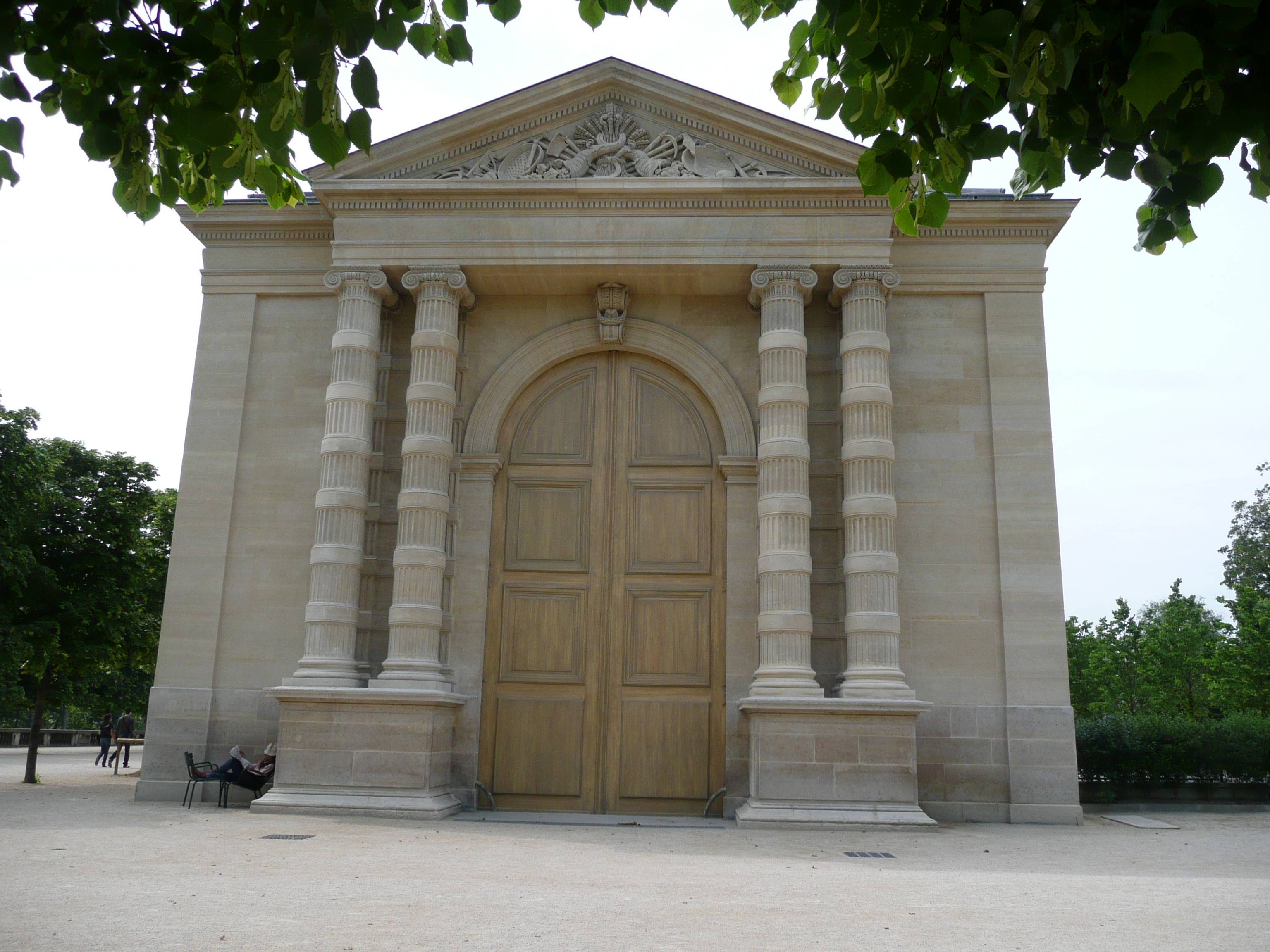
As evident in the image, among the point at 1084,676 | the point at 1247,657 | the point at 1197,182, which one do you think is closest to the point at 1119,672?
the point at 1084,676

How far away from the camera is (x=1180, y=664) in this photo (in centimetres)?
5097

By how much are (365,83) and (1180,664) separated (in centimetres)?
5379

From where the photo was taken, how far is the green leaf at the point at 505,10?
6.52 m

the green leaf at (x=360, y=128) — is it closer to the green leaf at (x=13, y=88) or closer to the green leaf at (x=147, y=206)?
the green leaf at (x=147, y=206)

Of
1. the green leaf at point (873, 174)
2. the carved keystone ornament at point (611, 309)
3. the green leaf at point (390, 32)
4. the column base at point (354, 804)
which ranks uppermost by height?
the carved keystone ornament at point (611, 309)

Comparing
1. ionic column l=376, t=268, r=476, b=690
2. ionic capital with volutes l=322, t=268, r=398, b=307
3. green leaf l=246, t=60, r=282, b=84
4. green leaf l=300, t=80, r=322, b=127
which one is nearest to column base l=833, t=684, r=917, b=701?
ionic column l=376, t=268, r=476, b=690

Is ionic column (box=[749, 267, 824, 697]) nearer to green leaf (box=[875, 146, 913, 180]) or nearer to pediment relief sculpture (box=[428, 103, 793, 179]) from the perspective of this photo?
pediment relief sculpture (box=[428, 103, 793, 179])

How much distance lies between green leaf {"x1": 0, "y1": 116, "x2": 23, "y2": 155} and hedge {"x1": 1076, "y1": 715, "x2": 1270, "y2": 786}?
19496 mm

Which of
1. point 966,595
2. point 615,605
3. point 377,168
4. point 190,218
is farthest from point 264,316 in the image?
point 966,595

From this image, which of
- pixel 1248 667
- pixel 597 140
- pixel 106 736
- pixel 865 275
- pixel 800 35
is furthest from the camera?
pixel 1248 667

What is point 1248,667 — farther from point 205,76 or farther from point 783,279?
point 205,76

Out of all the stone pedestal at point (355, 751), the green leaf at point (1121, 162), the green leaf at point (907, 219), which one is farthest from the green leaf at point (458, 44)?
the stone pedestal at point (355, 751)

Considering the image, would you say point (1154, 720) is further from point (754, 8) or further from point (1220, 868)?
point (754, 8)

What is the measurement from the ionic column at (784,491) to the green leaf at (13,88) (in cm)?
1316
